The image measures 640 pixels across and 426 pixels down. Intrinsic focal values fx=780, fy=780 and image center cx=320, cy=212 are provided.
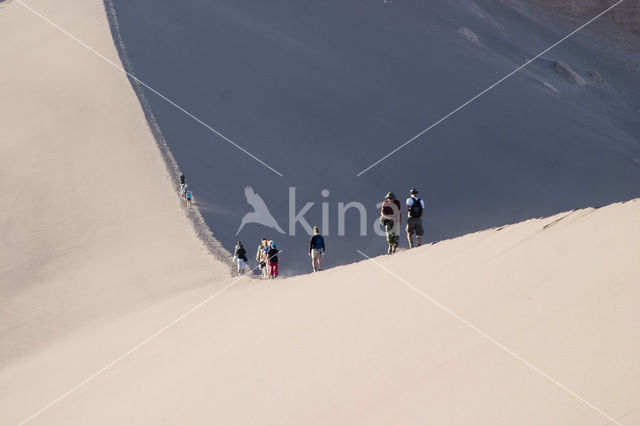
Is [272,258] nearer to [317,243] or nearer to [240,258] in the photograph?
[317,243]

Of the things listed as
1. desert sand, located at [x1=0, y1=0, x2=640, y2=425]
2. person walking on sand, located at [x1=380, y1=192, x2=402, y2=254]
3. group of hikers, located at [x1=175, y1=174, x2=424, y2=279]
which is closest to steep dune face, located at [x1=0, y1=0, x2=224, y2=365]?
desert sand, located at [x1=0, y1=0, x2=640, y2=425]

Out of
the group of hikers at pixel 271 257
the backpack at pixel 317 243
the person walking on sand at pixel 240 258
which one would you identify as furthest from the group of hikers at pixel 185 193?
the backpack at pixel 317 243

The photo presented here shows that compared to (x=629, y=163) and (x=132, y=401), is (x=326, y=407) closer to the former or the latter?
(x=132, y=401)

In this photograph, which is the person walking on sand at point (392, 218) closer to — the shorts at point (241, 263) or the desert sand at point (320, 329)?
the desert sand at point (320, 329)

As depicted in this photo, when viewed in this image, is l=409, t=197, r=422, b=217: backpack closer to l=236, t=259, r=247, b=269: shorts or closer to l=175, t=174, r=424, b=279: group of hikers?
l=175, t=174, r=424, b=279: group of hikers

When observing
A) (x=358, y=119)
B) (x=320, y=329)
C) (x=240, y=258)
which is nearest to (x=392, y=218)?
(x=240, y=258)
